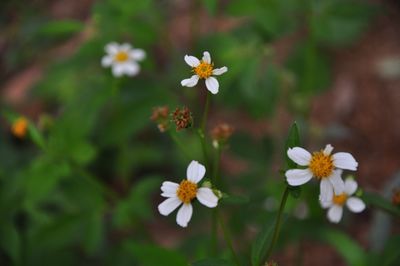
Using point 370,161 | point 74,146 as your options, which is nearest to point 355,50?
point 370,161

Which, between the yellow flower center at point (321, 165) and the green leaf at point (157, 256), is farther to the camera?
the green leaf at point (157, 256)

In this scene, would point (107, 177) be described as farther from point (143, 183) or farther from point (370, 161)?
point (370, 161)

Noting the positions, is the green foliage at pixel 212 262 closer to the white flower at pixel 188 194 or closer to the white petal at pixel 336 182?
the white flower at pixel 188 194

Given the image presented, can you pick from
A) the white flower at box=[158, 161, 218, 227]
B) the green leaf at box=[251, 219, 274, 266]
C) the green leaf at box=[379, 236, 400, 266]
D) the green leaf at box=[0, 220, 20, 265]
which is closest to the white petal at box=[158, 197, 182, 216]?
the white flower at box=[158, 161, 218, 227]

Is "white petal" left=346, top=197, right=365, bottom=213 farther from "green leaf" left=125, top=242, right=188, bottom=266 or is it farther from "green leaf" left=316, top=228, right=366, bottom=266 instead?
"green leaf" left=125, top=242, right=188, bottom=266

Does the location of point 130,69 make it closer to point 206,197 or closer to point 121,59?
point 121,59

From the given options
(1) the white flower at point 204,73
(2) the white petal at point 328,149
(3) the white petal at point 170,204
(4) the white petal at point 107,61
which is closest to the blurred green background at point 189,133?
(4) the white petal at point 107,61
